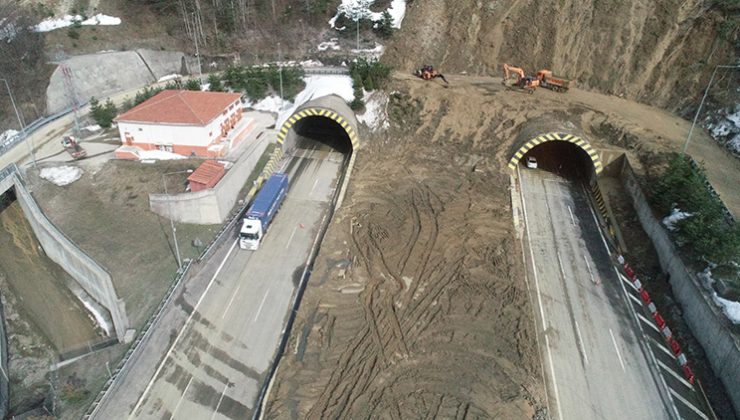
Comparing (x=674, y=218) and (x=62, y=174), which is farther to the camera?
(x=62, y=174)

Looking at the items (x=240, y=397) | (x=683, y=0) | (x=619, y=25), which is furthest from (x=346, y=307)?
(x=683, y=0)

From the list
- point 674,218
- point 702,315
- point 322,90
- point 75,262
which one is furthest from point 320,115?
point 702,315

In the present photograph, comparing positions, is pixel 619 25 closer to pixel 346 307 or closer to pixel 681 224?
pixel 681 224

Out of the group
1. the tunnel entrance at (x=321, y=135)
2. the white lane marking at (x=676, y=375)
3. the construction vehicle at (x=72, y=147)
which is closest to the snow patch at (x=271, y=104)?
the tunnel entrance at (x=321, y=135)

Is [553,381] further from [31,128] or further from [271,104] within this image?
[31,128]

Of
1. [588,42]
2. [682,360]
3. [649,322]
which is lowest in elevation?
[649,322]
